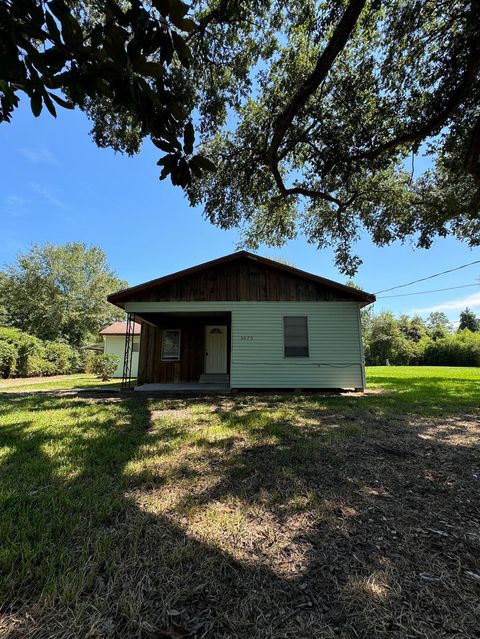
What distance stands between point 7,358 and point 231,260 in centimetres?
1353

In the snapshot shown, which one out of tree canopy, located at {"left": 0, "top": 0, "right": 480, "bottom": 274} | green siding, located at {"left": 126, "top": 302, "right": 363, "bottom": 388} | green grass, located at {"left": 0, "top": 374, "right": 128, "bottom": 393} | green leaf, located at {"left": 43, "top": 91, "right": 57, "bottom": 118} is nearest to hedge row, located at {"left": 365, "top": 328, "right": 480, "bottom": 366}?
tree canopy, located at {"left": 0, "top": 0, "right": 480, "bottom": 274}

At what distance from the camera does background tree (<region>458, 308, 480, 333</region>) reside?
167 ft

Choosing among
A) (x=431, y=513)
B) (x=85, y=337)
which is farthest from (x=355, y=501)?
(x=85, y=337)

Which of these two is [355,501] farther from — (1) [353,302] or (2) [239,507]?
(1) [353,302]

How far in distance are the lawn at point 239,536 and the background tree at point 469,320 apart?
190ft

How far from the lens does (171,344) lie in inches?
522

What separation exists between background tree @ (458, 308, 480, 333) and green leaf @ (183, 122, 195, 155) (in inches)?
2426

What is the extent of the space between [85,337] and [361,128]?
2781cm

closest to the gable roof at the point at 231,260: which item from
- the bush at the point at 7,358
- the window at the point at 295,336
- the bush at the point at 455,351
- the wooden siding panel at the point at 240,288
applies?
the wooden siding panel at the point at 240,288

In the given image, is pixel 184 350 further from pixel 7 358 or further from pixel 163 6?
pixel 163 6

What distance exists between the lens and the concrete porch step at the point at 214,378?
12422 millimetres

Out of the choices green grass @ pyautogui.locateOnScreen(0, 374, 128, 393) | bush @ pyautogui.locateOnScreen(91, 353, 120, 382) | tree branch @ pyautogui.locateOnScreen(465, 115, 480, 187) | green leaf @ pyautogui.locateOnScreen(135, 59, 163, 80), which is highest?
tree branch @ pyautogui.locateOnScreen(465, 115, 480, 187)

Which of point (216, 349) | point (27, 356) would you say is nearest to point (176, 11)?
point (216, 349)

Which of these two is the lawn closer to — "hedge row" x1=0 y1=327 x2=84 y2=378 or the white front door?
the white front door
